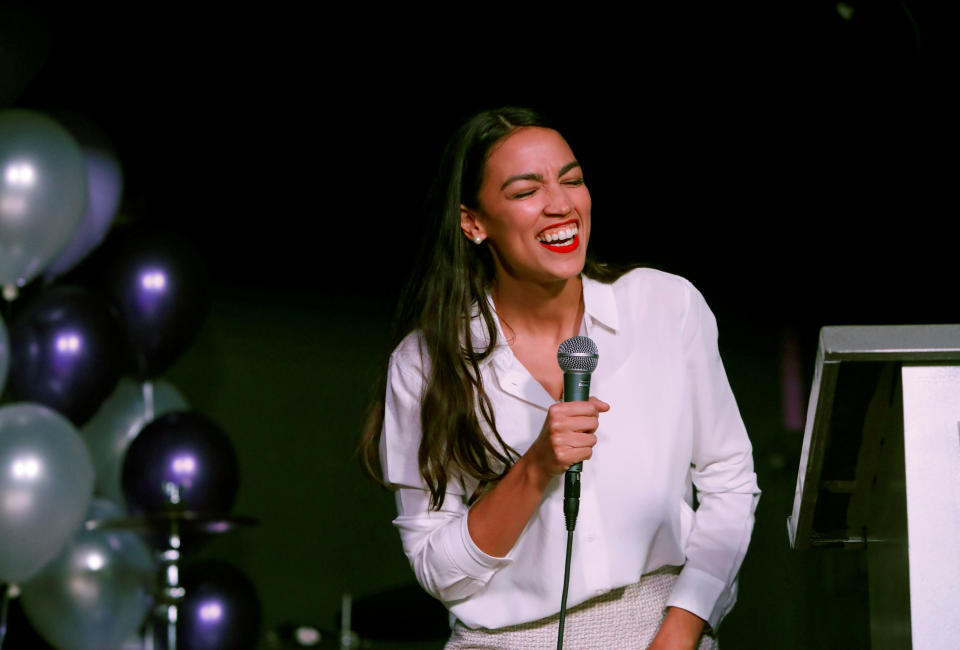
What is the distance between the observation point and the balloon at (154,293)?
130 inches

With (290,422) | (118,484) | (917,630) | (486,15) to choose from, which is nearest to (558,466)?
(917,630)

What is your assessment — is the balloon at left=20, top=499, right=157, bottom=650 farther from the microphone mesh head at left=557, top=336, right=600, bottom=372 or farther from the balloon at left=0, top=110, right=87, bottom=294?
the microphone mesh head at left=557, top=336, right=600, bottom=372

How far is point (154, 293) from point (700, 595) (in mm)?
2294

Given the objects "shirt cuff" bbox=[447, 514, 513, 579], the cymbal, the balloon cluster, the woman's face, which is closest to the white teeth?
the woman's face

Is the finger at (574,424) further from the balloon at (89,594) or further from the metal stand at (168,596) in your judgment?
the balloon at (89,594)

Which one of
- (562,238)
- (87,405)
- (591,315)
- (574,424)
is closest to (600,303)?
(591,315)

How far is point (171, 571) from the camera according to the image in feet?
10.5

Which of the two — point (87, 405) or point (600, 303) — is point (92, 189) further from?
point (600, 303)

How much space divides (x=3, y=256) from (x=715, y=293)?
7.72 ft

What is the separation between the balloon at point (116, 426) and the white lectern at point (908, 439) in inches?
109

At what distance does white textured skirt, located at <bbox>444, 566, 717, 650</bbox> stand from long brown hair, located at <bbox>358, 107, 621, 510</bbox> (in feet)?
0.76

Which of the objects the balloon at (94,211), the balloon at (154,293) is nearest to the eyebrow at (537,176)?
the balloon at (154,293)

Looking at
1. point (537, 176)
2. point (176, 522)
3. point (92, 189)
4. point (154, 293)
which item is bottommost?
point (176, 522)

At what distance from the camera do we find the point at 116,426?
11.3ft
